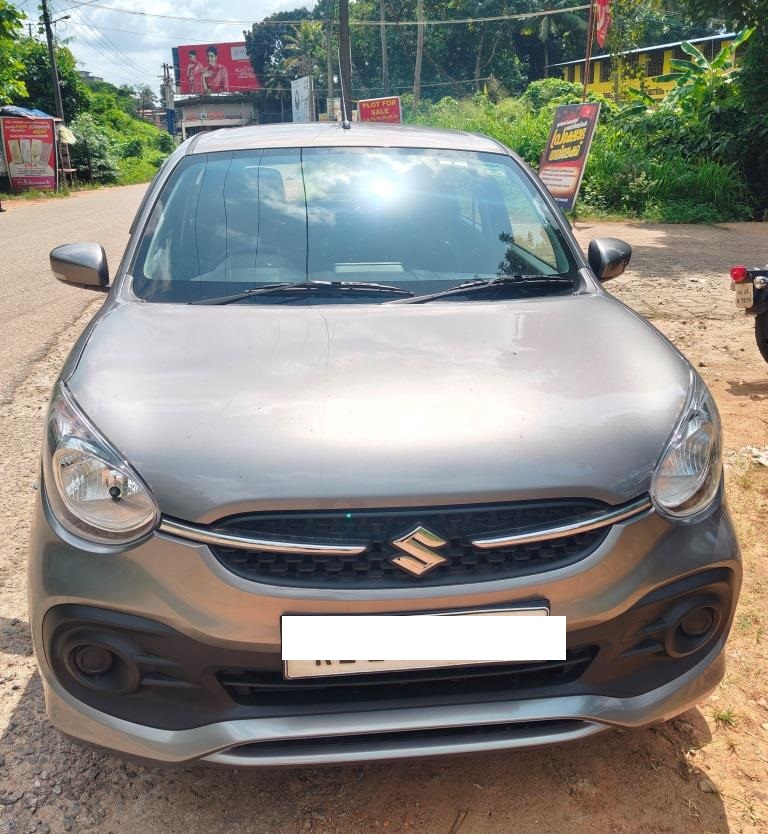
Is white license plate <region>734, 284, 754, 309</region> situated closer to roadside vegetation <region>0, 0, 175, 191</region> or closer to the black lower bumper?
the black lower bumper

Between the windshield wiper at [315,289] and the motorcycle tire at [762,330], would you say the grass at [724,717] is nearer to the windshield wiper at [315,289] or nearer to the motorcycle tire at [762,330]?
the windshield wiper at [315,289]

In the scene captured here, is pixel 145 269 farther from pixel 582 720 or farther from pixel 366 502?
pixel 582 720

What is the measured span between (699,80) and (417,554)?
18.0 m

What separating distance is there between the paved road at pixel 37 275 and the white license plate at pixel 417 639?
4129 millimetres

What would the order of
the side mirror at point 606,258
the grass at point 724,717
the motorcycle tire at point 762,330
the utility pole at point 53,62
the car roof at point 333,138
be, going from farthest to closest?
the utility pole at point 53,62, the motorcycle tire at point 762,330, the car roof at point 333,138, the side mirror at point 606,258, the grass at point 724,717

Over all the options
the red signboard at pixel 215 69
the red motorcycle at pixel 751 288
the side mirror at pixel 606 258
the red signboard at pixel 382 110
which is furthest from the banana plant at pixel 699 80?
the red signboard at pixel 215 69

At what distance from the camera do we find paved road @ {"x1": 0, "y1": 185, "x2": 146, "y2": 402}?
6.34 meters

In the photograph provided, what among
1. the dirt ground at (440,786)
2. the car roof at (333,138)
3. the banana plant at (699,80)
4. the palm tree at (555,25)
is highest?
the palm tree at (555,25)

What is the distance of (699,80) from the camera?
55.1ft

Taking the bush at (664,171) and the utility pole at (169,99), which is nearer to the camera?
the bush at (664,171)

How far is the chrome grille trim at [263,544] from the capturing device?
1.66 meters

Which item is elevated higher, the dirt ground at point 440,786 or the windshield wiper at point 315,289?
the windshield wiper at point 315,289

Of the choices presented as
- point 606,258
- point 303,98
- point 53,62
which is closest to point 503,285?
point 606,258

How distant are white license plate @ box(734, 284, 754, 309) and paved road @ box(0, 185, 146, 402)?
4.51 m
